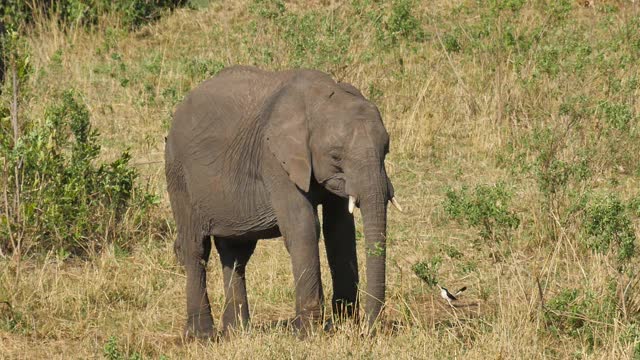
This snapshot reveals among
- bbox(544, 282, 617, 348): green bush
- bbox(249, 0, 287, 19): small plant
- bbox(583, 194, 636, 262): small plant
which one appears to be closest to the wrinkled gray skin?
bbox(544, 282, 617, 348): green bush

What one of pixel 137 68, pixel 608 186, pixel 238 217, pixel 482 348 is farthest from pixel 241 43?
pixel 482 348

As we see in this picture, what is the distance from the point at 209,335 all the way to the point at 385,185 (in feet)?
5.92

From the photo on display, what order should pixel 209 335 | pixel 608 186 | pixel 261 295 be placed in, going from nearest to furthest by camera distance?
pixel 209 335 → pixel 261 295 → pixel 608 186

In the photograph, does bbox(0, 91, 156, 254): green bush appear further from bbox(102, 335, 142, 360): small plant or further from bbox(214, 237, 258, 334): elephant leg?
bbox(102, 335, 142, 360): small plant

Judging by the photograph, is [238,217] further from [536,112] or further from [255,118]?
[536,112]

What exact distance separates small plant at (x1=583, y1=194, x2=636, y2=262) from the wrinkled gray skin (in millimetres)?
1482

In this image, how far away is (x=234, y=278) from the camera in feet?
27.8

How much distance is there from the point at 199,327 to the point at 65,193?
2.09 m

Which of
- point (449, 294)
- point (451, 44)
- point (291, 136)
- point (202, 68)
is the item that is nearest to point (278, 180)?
point (291, 136)

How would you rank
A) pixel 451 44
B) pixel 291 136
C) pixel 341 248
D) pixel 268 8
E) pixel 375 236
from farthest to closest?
1. pixel 451 44
2. pixel 268 8
3. pixel 341 248
4. pixel 291 136
5. pixel 375 236

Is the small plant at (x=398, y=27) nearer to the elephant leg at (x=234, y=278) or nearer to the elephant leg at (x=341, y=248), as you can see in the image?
the elephant leg at (x=234, y=278)

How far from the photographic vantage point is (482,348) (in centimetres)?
746

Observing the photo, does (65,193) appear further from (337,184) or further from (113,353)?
(337,184)

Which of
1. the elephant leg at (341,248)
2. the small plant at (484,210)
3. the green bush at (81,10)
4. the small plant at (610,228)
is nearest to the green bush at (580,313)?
the small plant at (610,228)
